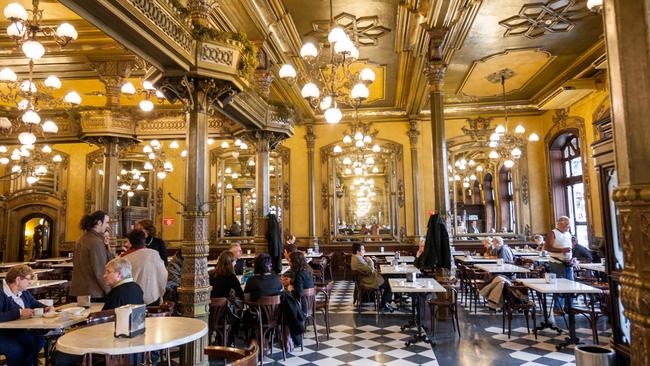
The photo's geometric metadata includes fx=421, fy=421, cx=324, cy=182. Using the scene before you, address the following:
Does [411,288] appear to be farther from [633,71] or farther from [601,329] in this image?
[633,71]

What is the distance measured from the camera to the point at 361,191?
12453mm

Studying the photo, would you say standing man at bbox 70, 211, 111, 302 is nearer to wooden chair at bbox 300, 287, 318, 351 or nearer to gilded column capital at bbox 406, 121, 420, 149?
wooden chair at bbox 300, 287, 318, 351

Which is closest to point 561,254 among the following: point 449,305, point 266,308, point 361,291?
point 449,305

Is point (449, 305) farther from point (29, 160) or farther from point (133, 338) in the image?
point (29, 160)

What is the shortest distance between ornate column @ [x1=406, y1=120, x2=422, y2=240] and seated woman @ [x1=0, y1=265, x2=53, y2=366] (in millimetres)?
9475

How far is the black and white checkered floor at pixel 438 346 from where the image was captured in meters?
4.77

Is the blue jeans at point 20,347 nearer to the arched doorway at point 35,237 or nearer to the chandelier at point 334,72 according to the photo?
the chandelier at point 334,72

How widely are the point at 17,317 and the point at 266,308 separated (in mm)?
2320

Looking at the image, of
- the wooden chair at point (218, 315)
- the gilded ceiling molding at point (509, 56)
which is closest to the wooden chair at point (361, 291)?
the wooden chair at point (218, 315)

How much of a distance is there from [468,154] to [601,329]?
688 centimetres

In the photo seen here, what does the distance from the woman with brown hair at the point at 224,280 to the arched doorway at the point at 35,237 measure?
11180 mm

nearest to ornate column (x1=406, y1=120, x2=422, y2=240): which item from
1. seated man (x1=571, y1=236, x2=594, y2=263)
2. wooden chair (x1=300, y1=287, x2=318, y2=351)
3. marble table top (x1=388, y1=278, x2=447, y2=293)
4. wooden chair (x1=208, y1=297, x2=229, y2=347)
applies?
seated man (x1=571, y1=236, x2=594, y2=263)

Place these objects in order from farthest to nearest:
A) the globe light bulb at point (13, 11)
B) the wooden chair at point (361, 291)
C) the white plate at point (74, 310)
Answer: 1. the wooden chair at point (361, 291)
2. the globe light bulb at point (13, 11)
3. the white plate at point (74, 310)

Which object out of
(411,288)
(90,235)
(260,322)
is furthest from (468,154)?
(90,235)
